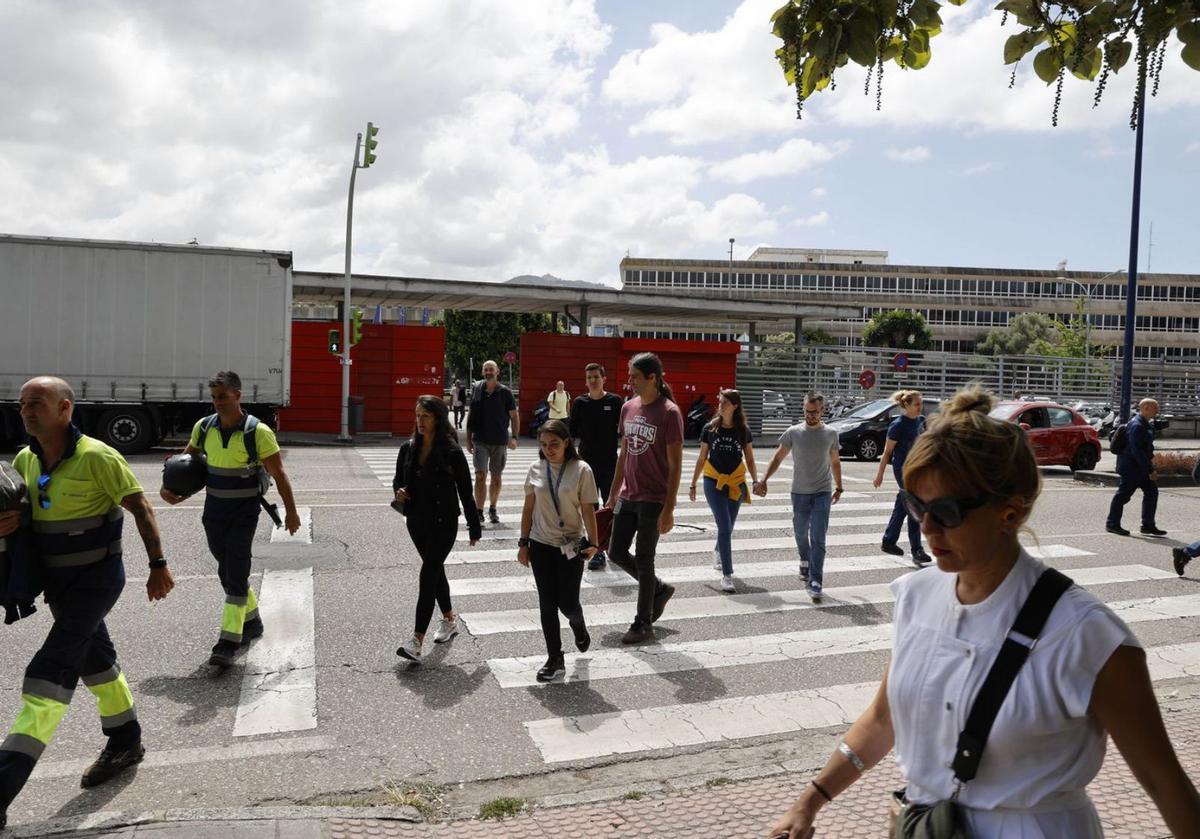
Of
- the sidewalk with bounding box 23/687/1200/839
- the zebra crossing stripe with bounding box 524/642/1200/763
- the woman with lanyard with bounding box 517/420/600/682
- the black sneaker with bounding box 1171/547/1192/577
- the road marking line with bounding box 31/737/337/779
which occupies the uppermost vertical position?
the woman with lanyard with bounding box 517/420/600/682

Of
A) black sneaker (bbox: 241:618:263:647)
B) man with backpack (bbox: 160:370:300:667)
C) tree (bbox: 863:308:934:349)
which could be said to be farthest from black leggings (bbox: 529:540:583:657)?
tree (bbox: 863:308:934:349)

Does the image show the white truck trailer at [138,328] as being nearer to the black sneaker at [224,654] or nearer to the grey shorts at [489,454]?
the grey shorts at [489,454]

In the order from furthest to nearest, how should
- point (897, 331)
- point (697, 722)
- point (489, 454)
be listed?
1. point (897, 331)
2. point (489, 454)
3. point (697, 722)

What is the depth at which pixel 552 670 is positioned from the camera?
19.7 ft

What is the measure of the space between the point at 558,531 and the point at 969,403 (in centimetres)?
420

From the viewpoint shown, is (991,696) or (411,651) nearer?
Answer: (991,696)

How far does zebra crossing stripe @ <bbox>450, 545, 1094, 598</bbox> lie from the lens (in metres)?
8.36

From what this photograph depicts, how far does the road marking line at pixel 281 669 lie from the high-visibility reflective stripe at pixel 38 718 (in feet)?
3.61

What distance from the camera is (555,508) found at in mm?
6129

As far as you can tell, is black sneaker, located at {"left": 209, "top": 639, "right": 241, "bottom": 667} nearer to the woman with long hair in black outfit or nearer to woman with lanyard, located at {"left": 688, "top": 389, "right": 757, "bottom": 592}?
the woman with long hair in black outfit

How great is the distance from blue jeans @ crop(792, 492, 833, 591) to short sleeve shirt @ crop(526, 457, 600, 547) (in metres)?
2.75

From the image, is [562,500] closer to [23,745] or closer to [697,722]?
[697,722]

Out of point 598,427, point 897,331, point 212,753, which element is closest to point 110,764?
point 212,753

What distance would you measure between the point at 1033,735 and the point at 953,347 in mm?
112830
